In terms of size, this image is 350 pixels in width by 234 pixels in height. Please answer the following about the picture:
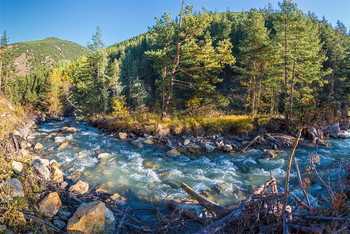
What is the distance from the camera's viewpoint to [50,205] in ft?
11.2

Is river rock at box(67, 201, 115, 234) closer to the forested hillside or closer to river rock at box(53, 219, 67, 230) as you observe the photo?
river rock at box(53, 219, 67, 230)

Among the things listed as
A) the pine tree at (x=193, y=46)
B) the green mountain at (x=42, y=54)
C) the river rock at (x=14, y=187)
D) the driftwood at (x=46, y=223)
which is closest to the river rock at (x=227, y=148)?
the pine tree at (x=193, y=46)

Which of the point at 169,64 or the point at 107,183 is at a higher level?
the point at 169,64

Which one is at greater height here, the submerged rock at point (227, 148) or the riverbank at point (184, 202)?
the riverbank at point (184, 202)

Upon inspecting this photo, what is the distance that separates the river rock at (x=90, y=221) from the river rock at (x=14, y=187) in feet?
3.95

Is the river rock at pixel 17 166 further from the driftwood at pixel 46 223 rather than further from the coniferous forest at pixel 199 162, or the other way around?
the driftwood at pixel 46 223

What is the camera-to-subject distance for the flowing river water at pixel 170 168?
18.4ft

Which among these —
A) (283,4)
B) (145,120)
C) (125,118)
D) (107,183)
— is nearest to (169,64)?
(145,120)

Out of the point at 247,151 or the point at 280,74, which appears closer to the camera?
the point at 247,151

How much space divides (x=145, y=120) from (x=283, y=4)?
44.1ft

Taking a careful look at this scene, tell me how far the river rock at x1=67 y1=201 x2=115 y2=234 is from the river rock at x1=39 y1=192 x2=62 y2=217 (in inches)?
21.0

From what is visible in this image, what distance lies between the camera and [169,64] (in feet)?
47.5

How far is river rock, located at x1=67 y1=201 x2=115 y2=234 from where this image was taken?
9.67 feet

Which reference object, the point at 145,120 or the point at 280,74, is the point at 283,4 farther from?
the point at 145,120
